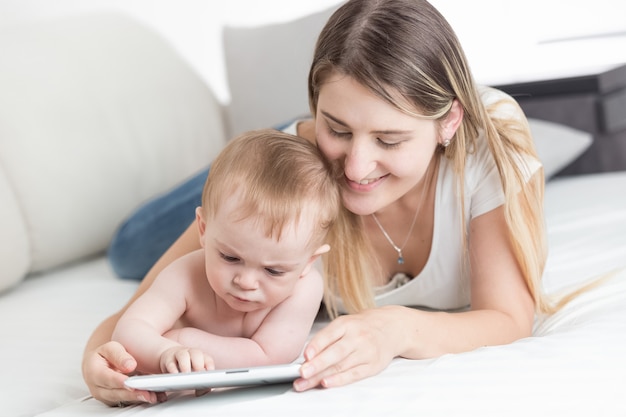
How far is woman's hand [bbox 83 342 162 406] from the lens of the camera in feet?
3.88

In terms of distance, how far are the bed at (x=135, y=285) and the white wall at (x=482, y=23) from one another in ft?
0.99

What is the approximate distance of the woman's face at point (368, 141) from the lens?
1404mm

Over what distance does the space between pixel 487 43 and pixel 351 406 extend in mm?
1393

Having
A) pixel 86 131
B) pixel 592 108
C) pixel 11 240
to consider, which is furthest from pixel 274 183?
pixel 592 108

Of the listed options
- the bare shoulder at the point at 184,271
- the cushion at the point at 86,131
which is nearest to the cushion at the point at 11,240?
the cushion at the point at 86,131

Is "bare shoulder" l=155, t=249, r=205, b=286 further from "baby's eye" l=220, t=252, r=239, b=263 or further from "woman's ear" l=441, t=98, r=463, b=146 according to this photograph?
"woman's ear" l=441, t=98, r=463, b=146

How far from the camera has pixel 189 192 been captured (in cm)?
218

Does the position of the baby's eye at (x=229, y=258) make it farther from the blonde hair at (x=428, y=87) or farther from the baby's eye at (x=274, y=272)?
the blonde hair at (x=428, y=87)

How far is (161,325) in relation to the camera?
4.34 ft

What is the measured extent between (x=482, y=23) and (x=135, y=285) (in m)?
1.07

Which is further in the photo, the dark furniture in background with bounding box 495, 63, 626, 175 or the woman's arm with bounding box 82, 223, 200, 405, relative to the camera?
the dark furniture in background with bounding box 495, 63, 626, 175

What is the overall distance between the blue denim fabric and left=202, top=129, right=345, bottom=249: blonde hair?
0.83 m

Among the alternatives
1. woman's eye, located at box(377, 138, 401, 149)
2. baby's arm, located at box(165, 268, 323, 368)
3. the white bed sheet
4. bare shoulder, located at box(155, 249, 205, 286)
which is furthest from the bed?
woman's eye, located at box(377, 138, 401, 149)

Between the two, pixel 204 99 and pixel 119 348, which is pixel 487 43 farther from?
pixel 119 348
